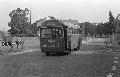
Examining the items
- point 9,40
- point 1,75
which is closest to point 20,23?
point 9,40

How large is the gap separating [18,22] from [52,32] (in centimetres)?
6976

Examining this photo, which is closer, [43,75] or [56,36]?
[43,75]

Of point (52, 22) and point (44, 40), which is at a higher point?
point (52, 22)

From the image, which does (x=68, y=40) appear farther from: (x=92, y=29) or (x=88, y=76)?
(x=92, y=29)

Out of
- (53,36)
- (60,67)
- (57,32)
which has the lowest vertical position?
(60,67)

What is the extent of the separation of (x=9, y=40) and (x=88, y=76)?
26.4 meters

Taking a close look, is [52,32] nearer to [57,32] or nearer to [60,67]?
[57,32]

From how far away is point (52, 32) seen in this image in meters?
25.0

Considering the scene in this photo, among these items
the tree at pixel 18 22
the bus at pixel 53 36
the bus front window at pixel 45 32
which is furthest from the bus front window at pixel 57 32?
the tree at pixel 18 22

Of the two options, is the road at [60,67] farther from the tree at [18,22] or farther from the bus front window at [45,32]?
the tree at [18,22]

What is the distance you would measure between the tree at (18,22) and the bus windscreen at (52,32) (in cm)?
6676

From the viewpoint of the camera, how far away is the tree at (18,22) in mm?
92500

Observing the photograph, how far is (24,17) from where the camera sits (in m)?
96.5

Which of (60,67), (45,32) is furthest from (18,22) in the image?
(60,67)
